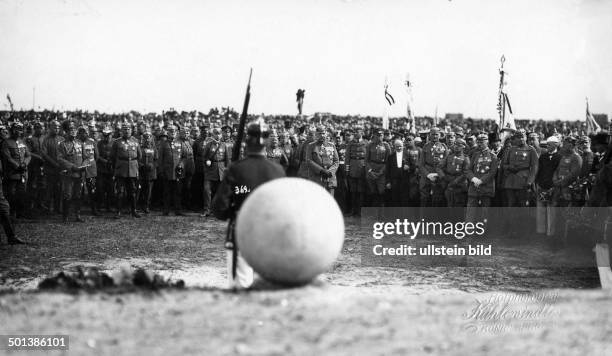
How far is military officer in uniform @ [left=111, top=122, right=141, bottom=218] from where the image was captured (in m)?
15.7

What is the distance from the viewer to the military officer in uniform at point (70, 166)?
1478cm

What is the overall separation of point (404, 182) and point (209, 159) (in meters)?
5.12

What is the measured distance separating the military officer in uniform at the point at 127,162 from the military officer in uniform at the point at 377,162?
5.92 metres

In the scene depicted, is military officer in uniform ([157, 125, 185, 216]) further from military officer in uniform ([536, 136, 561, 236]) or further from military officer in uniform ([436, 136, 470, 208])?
military officer in uniform ([536, 136, 561, 236])

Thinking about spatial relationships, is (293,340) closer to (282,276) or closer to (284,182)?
(282,276)

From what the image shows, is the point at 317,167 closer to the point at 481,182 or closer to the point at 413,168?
the point at 413,168

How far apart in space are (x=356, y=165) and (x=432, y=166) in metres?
2.27

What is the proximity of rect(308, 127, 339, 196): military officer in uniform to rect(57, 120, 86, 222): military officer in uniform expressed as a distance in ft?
18.4

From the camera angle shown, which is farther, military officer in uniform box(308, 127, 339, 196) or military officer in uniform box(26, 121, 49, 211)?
military officer in uniform box(26, 121, 49, 211)

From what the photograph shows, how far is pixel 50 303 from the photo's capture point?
19.5ft

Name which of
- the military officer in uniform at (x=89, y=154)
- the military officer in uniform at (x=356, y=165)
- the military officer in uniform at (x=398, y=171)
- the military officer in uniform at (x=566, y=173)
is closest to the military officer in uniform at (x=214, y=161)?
the military officer in uniform at (x=89, y=154)

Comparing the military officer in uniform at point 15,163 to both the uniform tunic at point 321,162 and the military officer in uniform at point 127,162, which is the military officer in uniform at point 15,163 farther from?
the uniform tunic at point 321,162

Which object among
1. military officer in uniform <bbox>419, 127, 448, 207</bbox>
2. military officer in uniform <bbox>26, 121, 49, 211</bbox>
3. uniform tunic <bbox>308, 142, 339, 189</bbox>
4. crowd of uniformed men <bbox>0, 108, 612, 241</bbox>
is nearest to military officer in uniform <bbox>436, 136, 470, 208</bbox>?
crowd of uniformed men <bbox>0, 108, 612, 241</bbox>

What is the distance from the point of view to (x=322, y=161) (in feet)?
49.5
